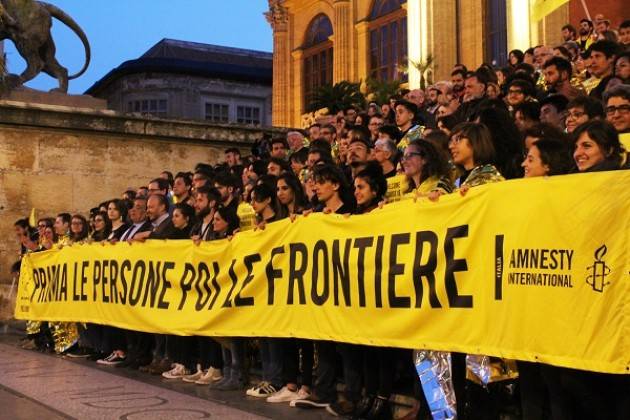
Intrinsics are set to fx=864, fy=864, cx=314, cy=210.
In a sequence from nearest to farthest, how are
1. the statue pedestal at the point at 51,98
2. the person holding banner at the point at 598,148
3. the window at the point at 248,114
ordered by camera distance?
the person holding banner at the point at 598,148 < the statue pedestal at the point at 51,98 < the window at the point at 248,114

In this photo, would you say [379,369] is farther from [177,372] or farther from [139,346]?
[139,346]

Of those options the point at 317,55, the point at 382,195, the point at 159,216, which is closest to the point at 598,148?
the point at 382,195

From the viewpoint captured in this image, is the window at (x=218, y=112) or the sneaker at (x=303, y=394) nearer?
the sneaker at (x=303, y=394)

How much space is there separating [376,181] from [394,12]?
28793 mm

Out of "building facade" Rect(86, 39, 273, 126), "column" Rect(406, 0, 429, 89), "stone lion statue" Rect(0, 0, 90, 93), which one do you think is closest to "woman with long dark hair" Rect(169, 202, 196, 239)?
"stone lion statue" Rect(0, 0, 90, 93)

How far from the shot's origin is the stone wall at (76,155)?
580 inches

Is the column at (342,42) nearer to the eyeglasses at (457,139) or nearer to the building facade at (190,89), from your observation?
the building facade at (190,89)

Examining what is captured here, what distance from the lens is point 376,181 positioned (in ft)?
23.1

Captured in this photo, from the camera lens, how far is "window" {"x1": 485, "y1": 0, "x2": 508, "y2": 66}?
27.1m

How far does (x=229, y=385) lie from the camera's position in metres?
8.15

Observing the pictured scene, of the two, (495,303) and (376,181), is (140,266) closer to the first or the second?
(376,181)

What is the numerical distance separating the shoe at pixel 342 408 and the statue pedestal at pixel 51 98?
34.5 ft

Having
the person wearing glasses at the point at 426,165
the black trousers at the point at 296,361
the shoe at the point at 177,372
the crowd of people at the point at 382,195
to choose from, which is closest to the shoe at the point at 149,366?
the crowd of people at the point at 382,195

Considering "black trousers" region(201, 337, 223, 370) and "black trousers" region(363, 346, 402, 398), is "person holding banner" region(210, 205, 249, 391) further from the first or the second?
"black trousers" region(363, 346, 402, 398)
